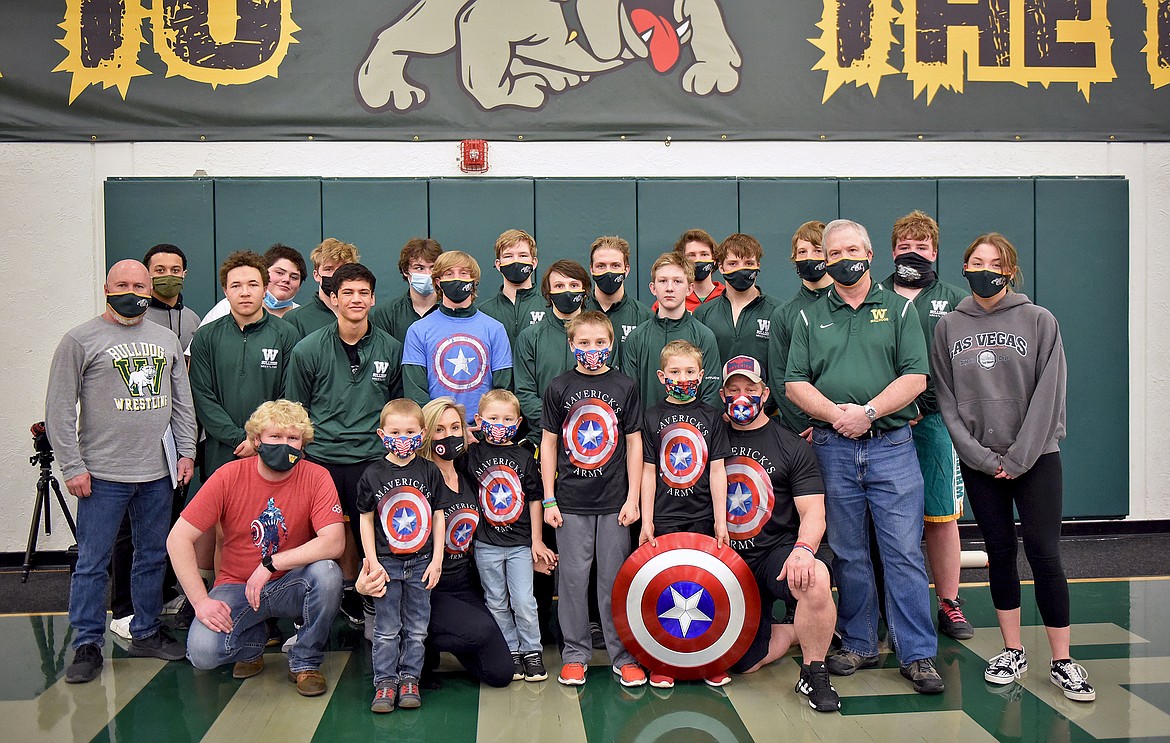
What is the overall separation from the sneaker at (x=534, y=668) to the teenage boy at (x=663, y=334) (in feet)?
4.15

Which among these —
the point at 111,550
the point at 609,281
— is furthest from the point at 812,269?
the point at 111,550

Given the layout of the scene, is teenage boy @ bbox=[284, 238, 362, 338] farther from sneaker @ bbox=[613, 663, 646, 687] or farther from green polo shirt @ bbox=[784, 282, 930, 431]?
green polo shirt @ bbox=[784, 282, 930, 431]

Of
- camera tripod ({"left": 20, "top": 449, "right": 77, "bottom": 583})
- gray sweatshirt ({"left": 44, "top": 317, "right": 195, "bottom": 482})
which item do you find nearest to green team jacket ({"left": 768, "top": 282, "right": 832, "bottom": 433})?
gray sweatshirt ({"left": 44, "top": 317, "right": 195, "bottom": 482})

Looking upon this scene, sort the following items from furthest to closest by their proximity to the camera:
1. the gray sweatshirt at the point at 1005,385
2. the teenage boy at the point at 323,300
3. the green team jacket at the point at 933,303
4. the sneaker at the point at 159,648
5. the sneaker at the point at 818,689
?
the teenage boy at the point at 323,300 < the green team jacket at the point at 933,303 < the sneaker at the point at 159,648 < the gray sweatshirt at the point at 1005,385 < the sneaker at the point at 818,689

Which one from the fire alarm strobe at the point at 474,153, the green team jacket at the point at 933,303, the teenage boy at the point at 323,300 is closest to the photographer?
the green team jacket at the point at 933,303

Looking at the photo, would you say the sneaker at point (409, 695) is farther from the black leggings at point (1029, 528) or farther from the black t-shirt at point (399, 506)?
the black leggings at point (1029, 528)

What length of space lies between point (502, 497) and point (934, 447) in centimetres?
210

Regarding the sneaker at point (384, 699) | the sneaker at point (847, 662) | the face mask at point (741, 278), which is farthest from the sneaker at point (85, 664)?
the face mask at point (741, 278)

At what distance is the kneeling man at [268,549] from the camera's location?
12.5 feet

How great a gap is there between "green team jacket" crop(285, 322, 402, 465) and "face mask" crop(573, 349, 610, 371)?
1.05m

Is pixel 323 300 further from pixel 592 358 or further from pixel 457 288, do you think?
pixel 592 358

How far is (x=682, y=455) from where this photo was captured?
3.95m

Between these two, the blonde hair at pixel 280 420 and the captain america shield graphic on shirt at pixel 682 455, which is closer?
the blonde hair at pixel 280 420

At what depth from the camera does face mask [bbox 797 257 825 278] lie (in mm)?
4426
